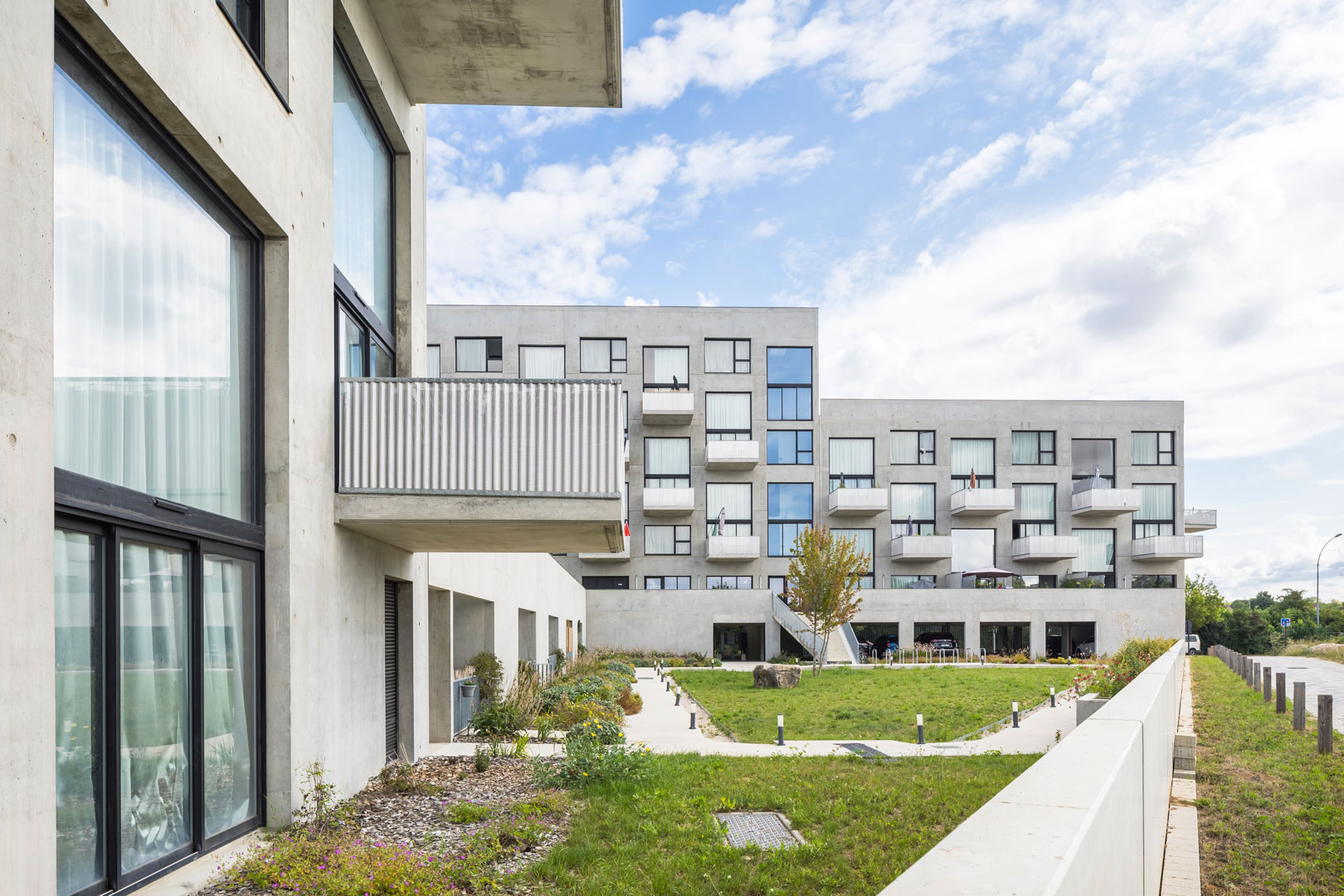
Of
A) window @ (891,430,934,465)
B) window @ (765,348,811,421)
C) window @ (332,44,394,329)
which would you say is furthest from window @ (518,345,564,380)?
window @ (332,44,394,329)

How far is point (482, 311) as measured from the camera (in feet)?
159

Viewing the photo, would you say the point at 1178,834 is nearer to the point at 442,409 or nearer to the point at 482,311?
the point at 442,409

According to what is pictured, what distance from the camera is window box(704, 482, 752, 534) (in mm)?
50750

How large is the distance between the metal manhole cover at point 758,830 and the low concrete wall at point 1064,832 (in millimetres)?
3714

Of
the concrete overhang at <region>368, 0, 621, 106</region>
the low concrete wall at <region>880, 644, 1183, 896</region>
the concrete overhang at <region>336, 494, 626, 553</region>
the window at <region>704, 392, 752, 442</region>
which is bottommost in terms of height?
the low concrete wall at <region>880, 644, 1183, 896</region>

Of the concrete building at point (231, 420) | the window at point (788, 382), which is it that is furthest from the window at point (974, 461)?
the concrete building at point (231, 420)

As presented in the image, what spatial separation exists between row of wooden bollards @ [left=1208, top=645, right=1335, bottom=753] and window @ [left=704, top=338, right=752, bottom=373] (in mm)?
25751

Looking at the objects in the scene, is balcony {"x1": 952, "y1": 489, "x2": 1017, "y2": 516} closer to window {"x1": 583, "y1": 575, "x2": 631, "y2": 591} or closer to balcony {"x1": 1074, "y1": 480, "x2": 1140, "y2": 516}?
balcony {"x1": 1074, "y1": 480, "x2": 1140, "y2": 516}

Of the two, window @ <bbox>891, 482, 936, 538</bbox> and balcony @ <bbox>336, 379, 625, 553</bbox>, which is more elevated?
balcony @ <bbox>336, 379, 625, 553</bbox>

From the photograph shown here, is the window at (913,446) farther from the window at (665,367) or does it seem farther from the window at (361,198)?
the window at (361,198)

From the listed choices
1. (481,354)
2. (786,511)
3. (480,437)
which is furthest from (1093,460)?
(480,437)

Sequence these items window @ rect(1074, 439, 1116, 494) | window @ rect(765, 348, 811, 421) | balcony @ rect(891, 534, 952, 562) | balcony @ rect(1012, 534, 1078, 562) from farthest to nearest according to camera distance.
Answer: window @ rect(1074, 439, 1116, 494), balcony @ rect(1012, 534, 1078, 562), balcony @ rect(891, 534, 952, 562), window @ rect(765, 348, 811, 421)

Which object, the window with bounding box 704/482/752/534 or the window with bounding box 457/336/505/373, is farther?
the window with bounding box 704/482/752/534

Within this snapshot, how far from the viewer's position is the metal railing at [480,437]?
997cm
